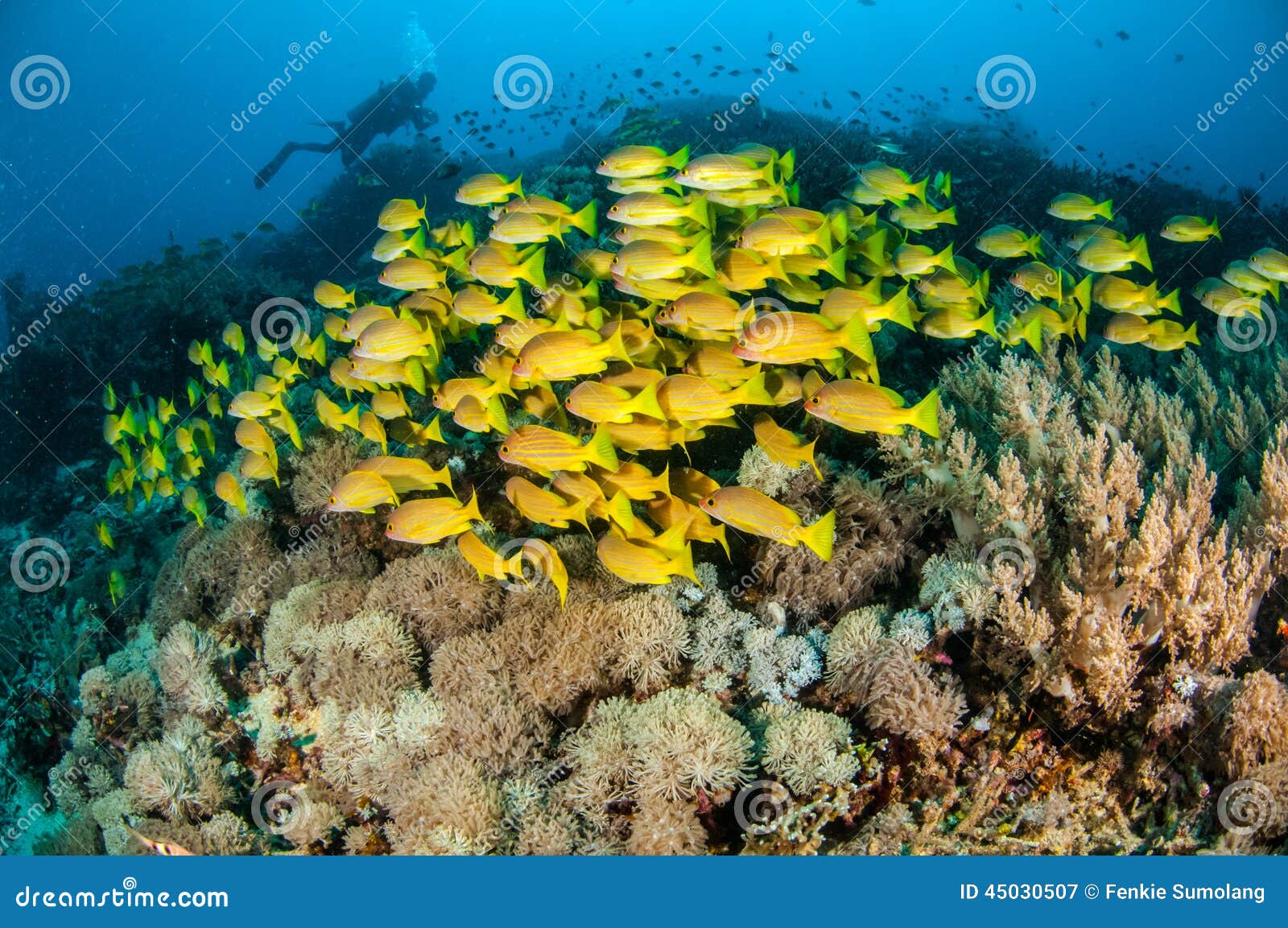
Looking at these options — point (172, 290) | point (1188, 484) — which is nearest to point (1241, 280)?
point (1188, 484)

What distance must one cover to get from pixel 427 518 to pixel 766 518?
74.7 inches

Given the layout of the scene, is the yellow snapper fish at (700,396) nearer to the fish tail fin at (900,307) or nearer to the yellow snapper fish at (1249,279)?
the fish tail fin at (900,307)

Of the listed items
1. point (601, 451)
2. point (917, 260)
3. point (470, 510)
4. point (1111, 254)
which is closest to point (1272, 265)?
point (1111, 254)

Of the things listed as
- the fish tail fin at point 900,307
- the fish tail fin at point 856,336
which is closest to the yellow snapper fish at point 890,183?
the fish tail fin at point 900,307

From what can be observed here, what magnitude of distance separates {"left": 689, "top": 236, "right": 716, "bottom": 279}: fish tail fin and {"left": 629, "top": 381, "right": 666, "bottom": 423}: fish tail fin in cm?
100

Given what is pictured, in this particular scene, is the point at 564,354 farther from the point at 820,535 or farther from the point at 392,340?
the point at 820,535

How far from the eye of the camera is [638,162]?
189 inches

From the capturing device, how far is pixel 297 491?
18.3ft

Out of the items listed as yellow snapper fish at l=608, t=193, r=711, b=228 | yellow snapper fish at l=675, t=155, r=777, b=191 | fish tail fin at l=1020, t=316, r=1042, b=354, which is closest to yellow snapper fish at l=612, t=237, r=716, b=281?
yellow snapper fish at l=608, t=193, r=711, b=228

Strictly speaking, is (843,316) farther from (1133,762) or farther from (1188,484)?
(1133,762)

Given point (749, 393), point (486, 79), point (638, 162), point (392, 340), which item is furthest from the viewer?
point (486, 79)

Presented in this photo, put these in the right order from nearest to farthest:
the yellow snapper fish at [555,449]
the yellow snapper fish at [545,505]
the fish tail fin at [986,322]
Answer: the yellow snapper fish at [555,449] → the yellow snapper fish at [545,505] → the fish tail fin at [986,322]

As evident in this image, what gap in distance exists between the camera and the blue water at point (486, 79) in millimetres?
44094

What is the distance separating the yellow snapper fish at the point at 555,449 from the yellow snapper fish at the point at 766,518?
2.05ft
